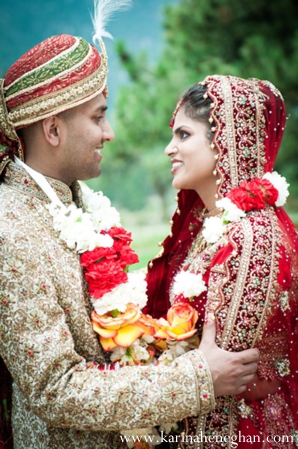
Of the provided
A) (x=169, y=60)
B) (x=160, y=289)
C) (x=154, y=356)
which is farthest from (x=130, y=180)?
(x=154, y=356)

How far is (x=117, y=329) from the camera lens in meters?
2.14

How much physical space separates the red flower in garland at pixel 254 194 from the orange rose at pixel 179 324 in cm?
54

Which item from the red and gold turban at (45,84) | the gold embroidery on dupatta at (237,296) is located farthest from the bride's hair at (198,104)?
the gold embroidery on dupatta at (237,296)

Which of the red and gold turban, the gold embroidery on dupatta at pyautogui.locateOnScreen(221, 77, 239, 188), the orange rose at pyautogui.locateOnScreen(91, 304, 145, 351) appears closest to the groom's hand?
the orange rose at pyautogui.locateOnScreen(91, 304, 145, 351)

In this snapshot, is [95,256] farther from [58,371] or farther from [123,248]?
[58,371]

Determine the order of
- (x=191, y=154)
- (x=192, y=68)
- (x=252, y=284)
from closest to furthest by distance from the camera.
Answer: (x=252, y=284)
(x=191, y=154)
(x=192, y=68)

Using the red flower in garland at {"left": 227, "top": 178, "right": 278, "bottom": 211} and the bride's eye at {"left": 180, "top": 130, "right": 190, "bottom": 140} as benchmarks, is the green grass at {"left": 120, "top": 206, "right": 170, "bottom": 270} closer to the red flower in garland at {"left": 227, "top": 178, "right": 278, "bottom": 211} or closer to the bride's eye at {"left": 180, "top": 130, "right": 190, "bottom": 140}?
the bride's eye at {"left": 180, "top": 130, "right": 190, "bottom": 140}

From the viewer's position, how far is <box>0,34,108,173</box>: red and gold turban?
6.97 feet

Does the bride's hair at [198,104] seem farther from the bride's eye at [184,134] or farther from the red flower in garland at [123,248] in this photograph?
the red flower in garland at [123,248]

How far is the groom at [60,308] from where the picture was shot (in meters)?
1.85

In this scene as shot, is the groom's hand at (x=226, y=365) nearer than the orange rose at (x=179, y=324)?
Yes

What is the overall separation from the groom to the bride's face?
0.40 metres

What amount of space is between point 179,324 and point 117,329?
27 centimetres

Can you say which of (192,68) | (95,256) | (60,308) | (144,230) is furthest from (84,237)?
(192,68)
